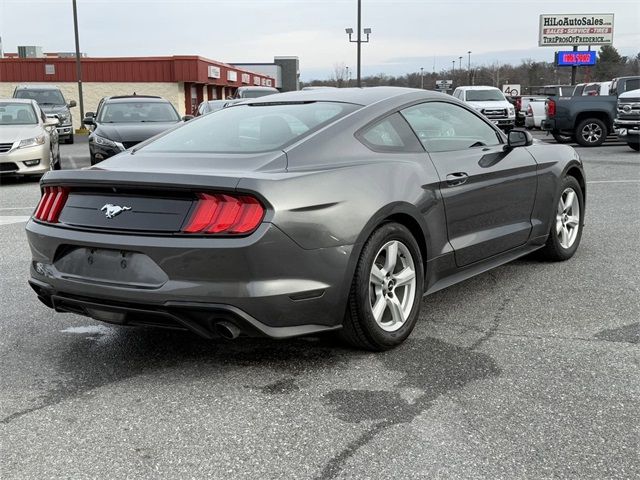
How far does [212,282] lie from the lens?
11.4 feet

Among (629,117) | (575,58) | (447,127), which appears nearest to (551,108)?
(629,117)

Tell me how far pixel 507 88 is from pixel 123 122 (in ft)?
166

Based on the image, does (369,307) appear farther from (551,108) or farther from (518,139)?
(551,108)

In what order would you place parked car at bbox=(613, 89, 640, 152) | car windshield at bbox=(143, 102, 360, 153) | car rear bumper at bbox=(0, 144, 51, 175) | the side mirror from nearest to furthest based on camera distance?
car windshield at bbox=(143, 102, 360, 153) < the side mirror < car rear bumper at bbox=(0, 144, 51, 175) < parked car at bbox=(613, 89, 640, 152)

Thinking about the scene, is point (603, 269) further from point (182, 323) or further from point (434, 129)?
point (182, 323)

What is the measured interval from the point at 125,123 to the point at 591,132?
506 inches

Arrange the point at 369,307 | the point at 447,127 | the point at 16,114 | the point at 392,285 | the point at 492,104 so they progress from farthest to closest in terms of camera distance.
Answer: the point at 492,104 → the point at 16,114 → the point at 447,127 → the point at 392,285 → the point at 369,307

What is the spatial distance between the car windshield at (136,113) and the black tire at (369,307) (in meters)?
11.5

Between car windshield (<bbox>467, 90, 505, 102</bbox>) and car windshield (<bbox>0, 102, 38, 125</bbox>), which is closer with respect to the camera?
car windshield (<bbox>0, 102, 38, 125</bbox>)

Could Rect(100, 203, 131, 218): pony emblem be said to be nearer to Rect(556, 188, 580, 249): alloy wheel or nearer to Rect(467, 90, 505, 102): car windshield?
Rect(556, 188, 580, 249): alloy wheel

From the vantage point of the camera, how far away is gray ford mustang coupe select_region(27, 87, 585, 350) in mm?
3492

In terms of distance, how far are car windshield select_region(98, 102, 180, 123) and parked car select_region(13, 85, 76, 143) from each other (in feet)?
35.2

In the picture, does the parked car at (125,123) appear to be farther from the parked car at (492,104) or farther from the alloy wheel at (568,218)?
the parked car at (492,104)

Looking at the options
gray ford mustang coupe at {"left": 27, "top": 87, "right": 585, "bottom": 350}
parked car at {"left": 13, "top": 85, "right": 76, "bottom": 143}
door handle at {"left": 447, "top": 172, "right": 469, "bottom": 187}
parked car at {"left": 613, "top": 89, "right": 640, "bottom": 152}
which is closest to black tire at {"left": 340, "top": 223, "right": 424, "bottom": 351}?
gray ford mustang coupe at {"left": 27, "top": 87, "right": 585, "bottom": 350}
